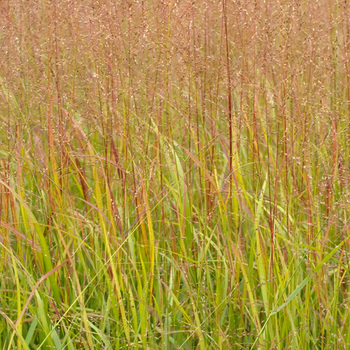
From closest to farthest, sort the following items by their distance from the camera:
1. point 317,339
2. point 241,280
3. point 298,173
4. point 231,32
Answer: point 317,339
point 241,280
point 298,173
point 231,32

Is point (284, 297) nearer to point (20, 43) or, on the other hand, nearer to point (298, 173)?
point (298, 173)

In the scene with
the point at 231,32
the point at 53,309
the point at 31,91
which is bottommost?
the point at 53,309

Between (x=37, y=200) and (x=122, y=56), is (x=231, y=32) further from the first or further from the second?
(x=37, y=200)

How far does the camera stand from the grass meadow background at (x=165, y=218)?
65.7 inches

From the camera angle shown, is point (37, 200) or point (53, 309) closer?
point (53, 309)

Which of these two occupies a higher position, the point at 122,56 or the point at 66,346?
the point at 122,56

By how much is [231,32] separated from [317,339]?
4.52ft

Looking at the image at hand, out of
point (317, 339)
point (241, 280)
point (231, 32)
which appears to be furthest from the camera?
point (231, 32)

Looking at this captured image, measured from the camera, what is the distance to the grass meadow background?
1669 mm

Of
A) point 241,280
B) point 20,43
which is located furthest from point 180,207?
point 20,43

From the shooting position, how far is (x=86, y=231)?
1980 millimetres

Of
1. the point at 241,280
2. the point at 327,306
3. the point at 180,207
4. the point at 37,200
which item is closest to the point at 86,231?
the point at 37,200

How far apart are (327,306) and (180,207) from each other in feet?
2.00

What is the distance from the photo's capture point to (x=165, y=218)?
6.63 feet
